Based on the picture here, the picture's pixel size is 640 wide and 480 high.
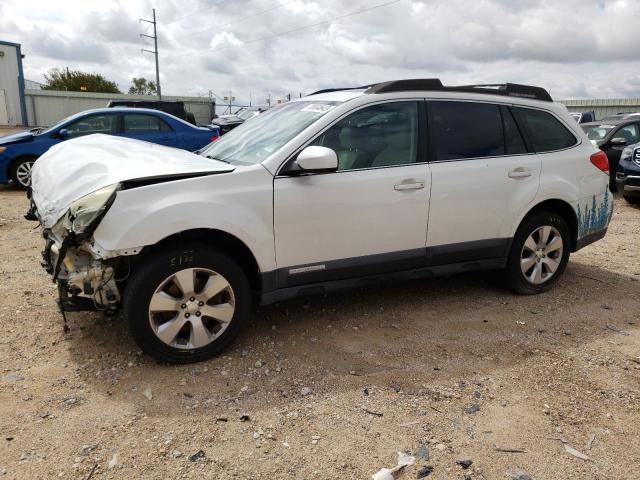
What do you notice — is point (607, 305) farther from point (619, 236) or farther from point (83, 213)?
point (83, 213)

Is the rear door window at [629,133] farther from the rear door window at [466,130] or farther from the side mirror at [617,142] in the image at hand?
the rear door window at [466,130]

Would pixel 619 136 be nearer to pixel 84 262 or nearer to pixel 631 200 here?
pixel 631 200

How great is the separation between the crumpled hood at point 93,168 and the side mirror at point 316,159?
1.51ft

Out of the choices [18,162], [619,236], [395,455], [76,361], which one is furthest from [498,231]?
[18,162]

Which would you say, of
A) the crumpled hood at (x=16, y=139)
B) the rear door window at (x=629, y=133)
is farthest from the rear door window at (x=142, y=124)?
the rear door window at (x=629, y=133)

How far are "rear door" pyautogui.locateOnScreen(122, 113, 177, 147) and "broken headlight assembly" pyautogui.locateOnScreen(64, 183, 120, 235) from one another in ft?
24.9

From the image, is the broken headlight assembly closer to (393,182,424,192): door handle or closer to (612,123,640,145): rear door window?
(393,182,424,192): door handle

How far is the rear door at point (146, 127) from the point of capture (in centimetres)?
1031

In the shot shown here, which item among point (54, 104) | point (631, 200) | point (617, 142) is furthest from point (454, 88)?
point (54, 104)

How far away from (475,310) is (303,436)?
2215 mm

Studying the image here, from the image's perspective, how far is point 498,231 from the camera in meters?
4.37

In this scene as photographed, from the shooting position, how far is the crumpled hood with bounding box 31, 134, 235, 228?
328 centimetres

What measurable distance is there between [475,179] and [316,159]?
1.46 meters

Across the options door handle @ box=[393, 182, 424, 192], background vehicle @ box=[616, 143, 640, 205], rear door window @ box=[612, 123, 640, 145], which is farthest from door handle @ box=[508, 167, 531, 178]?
rear door window @ box=[612, 123, 640, 145]
